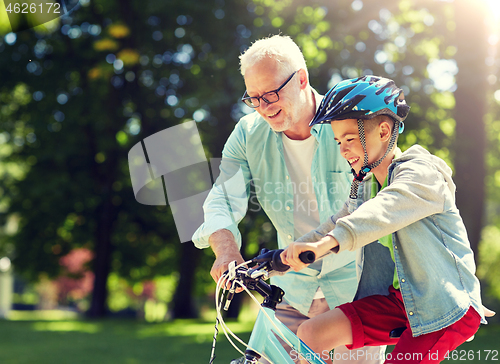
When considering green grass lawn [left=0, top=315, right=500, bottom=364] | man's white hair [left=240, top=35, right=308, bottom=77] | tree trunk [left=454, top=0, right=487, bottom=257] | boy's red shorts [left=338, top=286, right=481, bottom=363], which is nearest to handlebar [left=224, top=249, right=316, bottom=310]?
boy's red shorts [left=338, top=286, right=481, bottom=363]

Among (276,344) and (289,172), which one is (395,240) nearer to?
(276,344)

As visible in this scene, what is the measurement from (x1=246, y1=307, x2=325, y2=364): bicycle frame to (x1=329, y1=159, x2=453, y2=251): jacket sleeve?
1.69ft

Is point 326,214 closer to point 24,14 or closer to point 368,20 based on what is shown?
point 24,14

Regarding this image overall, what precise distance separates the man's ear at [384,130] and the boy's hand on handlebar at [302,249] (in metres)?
0.66

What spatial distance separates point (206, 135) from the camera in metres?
13.2

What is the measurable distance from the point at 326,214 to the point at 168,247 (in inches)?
743

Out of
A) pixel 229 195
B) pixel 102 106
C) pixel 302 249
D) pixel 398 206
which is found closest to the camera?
pixel 302 249

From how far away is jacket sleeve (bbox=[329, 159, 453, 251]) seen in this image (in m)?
1.90

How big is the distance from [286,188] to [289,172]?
0.42 feet

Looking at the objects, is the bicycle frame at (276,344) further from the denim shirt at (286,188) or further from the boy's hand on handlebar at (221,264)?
the denim shirt at (286,188)

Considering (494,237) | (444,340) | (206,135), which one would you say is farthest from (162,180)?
(494,237)

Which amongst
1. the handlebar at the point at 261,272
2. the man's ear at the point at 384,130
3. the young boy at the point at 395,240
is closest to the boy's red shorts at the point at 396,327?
the young boy at the point at 395,240

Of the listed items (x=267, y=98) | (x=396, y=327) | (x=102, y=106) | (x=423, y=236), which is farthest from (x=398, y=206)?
(x=102, y=106)

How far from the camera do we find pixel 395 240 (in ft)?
7.09
